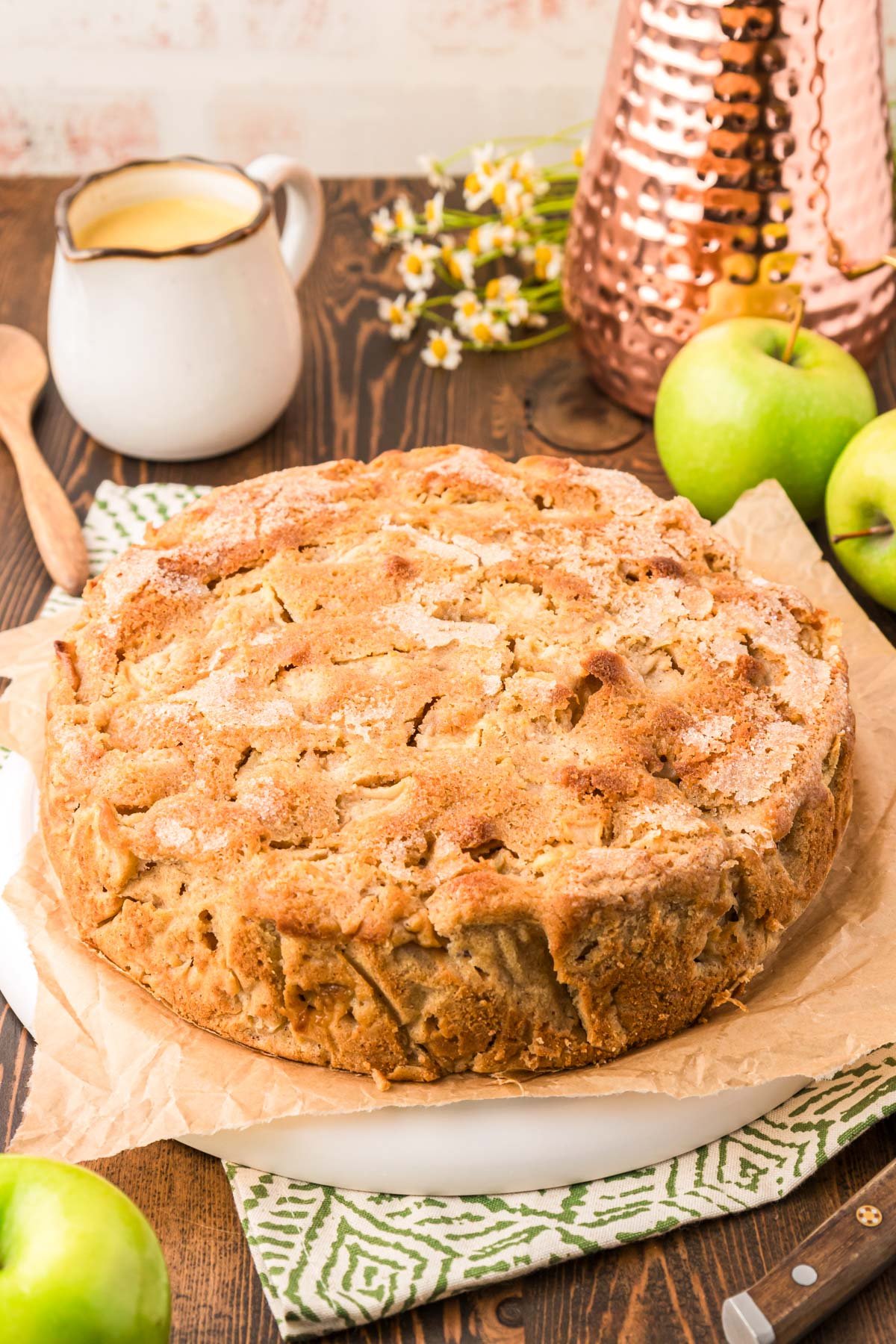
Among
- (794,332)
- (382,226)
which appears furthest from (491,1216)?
(382,226)

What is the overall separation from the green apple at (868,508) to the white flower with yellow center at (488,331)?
0.63 metres

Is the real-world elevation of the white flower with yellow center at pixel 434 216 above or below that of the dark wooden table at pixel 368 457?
above

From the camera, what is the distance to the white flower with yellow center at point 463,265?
2119 millimetres

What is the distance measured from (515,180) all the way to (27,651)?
111cm

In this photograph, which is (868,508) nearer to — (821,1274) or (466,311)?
(466,311)

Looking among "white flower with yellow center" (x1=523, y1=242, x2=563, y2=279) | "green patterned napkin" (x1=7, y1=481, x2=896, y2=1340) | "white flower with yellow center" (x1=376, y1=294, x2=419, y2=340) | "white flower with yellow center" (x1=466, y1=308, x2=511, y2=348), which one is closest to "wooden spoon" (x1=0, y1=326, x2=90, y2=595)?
"white flower with yellow center" (x1=376, y1=294, x2=419, y2=340)

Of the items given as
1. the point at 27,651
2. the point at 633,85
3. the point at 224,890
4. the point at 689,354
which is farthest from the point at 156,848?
the point at 633,85

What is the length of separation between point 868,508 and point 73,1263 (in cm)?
118

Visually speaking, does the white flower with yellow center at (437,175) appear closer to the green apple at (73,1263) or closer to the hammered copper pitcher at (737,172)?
the hammered copper pitcher at (737,172)

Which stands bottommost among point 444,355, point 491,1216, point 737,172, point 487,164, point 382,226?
point 491,1216

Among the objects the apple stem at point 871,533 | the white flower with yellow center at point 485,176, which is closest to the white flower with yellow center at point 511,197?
the white flower with yellow center at point 485,176

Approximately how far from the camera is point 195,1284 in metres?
1.04

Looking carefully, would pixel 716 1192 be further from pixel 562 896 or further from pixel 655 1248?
pixel 562 896

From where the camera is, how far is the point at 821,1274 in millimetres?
963
